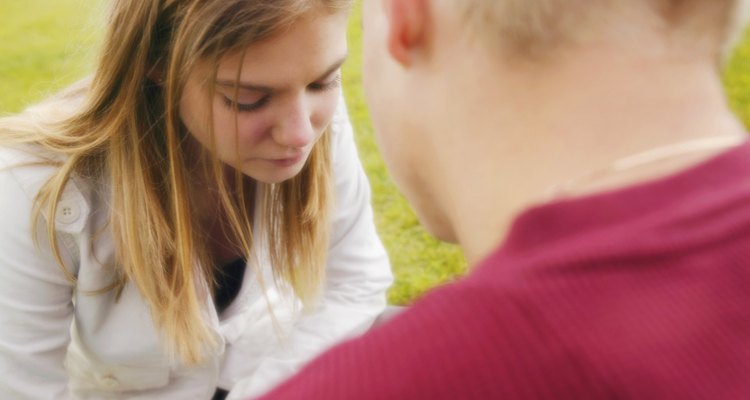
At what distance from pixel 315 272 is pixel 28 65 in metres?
4.32

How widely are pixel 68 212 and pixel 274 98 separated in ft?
1.46

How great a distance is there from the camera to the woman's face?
1.58 metres

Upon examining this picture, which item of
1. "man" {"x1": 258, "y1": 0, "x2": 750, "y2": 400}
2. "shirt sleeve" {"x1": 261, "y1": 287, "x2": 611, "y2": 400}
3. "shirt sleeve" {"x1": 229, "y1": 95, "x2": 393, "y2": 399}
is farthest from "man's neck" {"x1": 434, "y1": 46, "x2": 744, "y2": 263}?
"shirt sleeve" {"x1": 229, "y1": 95, "x2": 393, "y2": 399}

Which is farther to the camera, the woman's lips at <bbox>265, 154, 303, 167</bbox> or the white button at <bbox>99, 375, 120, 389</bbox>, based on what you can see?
the white button at <bbox>99, 375, 120, 389</bbox>

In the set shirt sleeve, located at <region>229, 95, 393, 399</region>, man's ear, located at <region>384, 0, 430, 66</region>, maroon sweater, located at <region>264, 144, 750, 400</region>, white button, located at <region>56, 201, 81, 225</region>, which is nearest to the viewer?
maroon sweater, located at <region>264, 144, 750, 400</region>

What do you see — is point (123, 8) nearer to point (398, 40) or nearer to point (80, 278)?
point (80, 278)

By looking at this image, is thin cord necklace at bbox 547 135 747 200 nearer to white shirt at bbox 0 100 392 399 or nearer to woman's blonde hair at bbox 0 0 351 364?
woman's blonde hair at bbox 0 0 351 364

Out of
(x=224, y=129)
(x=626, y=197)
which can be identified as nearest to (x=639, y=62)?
(x=626, y=197)

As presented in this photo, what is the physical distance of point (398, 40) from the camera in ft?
2.97

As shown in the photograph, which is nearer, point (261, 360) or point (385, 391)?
point (385, 391)

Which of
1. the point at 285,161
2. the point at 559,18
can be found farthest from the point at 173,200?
the point at 559,18

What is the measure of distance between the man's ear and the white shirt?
38.6 inches

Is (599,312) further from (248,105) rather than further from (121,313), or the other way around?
(121,313)

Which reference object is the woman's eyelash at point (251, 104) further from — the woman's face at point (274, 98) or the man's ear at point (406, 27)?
the man's ear at point (406, 27)
